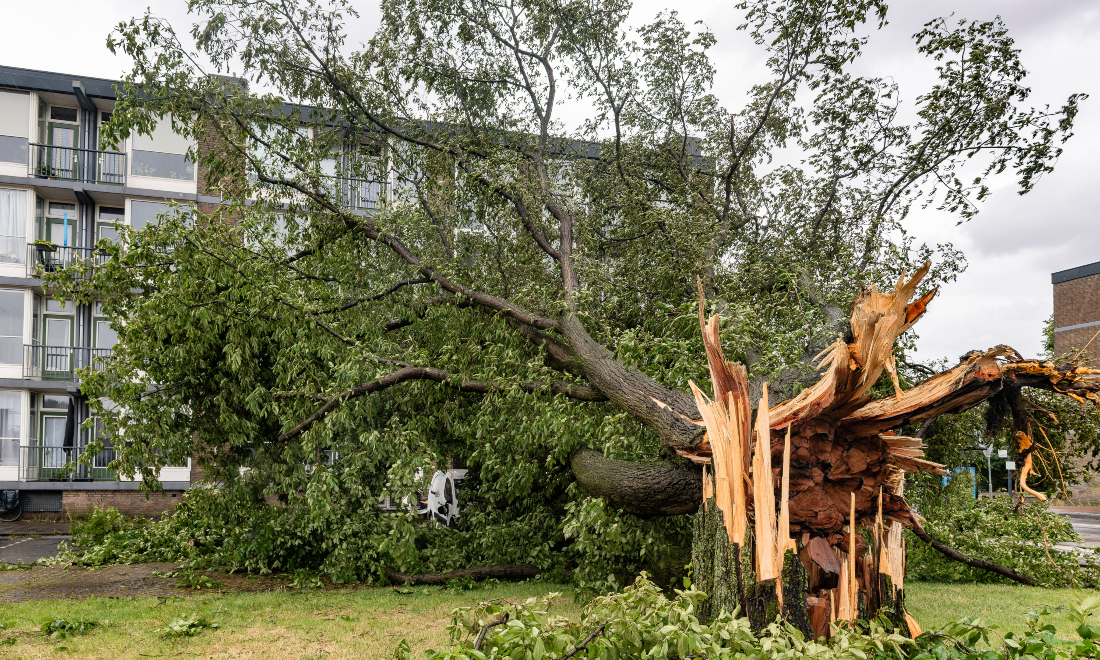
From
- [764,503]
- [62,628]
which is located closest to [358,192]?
[62,628]

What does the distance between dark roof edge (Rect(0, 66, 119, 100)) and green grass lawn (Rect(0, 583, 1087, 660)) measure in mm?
17504

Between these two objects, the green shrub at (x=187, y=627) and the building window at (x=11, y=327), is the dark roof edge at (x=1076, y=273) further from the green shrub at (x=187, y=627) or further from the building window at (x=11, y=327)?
the building window at (x=11, y=327)

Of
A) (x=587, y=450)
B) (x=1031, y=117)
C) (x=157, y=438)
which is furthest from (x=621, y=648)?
(x=1031, y=117)

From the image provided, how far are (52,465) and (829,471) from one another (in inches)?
888

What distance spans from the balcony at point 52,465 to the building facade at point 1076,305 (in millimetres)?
34415

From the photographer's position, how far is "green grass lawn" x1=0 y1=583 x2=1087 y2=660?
19.4 ft

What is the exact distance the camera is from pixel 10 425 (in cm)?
2008

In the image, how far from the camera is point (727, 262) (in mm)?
10422

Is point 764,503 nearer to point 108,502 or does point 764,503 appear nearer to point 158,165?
point 108,502

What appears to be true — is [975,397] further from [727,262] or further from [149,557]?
[149,557]

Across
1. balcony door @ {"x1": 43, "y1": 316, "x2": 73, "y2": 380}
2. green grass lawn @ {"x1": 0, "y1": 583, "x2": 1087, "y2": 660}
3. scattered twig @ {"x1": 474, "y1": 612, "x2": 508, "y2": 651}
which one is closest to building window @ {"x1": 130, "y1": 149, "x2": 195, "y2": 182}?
balcony door @ {"x1": 43, "y1": 316, "x2": 73, "y2": 380}

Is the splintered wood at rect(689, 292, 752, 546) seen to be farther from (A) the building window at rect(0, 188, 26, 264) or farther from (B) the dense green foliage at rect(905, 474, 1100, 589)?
(A) the building window at rect(0, 188, 26, 264)

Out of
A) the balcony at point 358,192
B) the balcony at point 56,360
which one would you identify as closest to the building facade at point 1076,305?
the balcony at point 358,192

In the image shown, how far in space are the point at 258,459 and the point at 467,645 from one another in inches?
281
